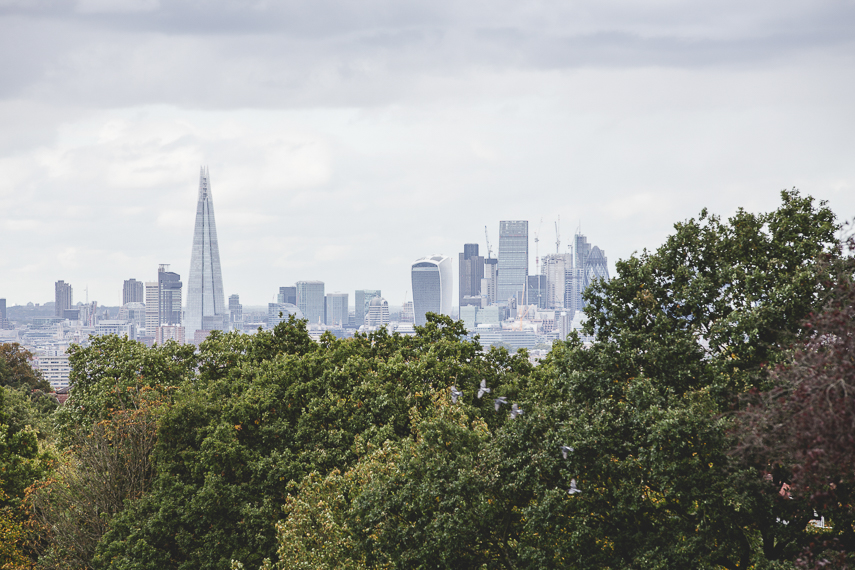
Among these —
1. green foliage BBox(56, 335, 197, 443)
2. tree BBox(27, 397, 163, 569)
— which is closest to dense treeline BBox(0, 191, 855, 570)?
tree BBox(27, 397, 163, 569)

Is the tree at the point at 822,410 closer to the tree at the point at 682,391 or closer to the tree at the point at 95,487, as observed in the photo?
the tree at the point at 682,391

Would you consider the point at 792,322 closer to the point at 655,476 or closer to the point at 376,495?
the point at 655,476

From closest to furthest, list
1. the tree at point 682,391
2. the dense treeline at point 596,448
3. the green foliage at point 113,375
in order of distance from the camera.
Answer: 1. the dense treeline at point 596,448
2. the tree at point 682,391
3. the green foliage at point 113,375

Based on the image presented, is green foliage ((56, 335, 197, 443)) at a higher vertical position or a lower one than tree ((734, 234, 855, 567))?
lower

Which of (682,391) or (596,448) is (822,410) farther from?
(682,391)

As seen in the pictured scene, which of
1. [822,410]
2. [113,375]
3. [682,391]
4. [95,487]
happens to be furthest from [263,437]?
[822,410]

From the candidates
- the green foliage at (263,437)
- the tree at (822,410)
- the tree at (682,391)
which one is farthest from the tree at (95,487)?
the tree at (822,410)

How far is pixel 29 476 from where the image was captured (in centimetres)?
3194

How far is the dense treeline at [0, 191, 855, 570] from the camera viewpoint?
14359mm

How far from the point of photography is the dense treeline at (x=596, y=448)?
14.4 m

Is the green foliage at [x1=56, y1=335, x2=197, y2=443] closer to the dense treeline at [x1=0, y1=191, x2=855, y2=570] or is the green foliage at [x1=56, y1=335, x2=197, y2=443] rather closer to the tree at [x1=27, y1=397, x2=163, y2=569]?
the tree at [x1=27, y1=397, x2=163, y2=569]

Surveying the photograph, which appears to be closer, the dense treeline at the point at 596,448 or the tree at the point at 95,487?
the dense treeline at the point at 596,448

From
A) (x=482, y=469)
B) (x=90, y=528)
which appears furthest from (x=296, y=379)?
(x=482, y=469)

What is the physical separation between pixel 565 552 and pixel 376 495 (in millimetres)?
4504
